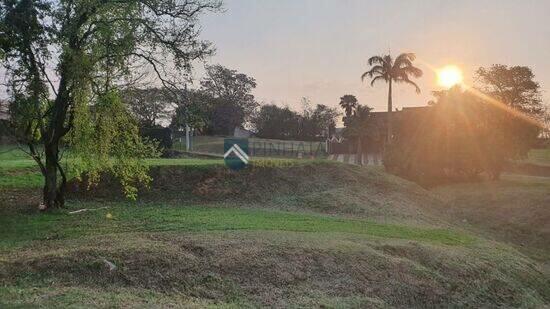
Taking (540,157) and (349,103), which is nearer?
(540,157)

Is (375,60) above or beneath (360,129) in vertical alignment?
above

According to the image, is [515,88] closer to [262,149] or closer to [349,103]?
[262,149]

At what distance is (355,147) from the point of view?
61125 millimetres

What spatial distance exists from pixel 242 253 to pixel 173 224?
3.59 meters

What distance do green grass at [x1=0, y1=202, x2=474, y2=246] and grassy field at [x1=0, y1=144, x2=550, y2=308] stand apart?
0.14 ft

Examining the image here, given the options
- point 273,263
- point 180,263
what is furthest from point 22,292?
point 273,263

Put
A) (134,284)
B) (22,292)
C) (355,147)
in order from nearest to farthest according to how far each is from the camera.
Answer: (22,292) → (134,284) → (355,147)

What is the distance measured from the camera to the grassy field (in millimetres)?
7609

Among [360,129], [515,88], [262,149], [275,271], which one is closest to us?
[275,271]

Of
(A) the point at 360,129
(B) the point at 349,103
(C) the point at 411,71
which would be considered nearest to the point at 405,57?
(C) the point at 411,71

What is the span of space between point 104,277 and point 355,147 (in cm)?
5483

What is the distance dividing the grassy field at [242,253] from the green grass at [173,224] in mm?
44

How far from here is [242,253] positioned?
29.7 ft

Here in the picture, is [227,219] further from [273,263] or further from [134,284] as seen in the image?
[134,284]
